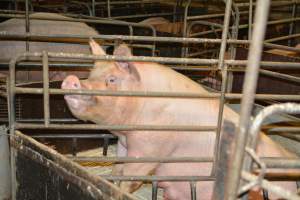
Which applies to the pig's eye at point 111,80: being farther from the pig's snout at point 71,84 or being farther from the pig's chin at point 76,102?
the pig's snout at point 71,84

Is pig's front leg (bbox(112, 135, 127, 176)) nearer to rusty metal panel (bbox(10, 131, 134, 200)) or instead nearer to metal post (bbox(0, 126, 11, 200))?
metal post (bbox(0, 126, 11, 200))

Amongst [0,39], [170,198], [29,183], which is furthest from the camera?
[0,39]

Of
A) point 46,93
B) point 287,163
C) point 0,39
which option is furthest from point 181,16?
point 287,163

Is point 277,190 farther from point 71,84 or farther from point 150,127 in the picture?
point 71,84

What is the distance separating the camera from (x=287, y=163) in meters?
1.08

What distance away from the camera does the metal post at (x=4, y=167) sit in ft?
6.84

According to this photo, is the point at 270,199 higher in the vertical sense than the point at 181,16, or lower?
lower

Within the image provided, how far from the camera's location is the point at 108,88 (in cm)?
241

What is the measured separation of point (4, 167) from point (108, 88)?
28.8 inches

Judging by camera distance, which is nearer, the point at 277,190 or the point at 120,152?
the point at 277,190

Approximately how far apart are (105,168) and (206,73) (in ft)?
6.25

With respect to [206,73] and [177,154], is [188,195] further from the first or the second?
[206,73]

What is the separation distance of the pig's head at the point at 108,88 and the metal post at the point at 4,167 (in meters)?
0.40

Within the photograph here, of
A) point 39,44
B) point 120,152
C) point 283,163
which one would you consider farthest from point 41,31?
point 283,163
